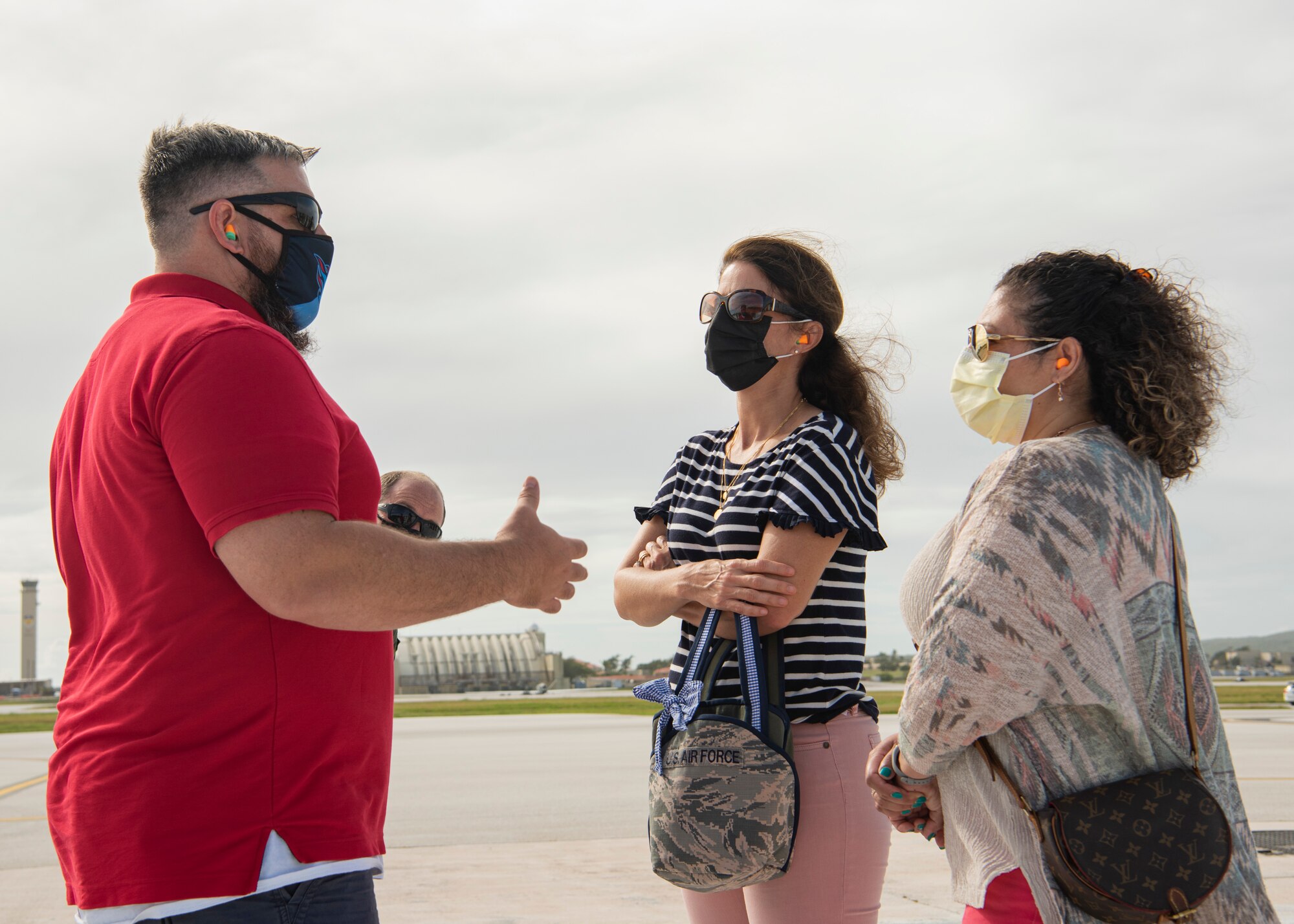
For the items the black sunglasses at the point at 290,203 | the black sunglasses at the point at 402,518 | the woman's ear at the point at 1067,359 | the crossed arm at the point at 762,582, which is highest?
the black sunglasses at the point at 290,203

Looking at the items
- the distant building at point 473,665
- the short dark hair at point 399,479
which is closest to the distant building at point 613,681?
the distant building at point 473,665

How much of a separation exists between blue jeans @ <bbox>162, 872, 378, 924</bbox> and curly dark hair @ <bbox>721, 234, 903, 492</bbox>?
6.74 ft

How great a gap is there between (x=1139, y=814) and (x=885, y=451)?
1537 mm

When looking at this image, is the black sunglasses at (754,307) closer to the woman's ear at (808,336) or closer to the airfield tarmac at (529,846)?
the woman's ear at (808,336)

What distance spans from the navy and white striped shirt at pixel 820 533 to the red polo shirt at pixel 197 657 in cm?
128

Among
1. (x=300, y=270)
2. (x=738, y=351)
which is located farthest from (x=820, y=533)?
(x=300, y=270)

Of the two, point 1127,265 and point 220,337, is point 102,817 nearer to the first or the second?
point 220,337

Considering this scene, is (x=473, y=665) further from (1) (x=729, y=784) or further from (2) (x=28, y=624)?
(1) (x=729, y=784)

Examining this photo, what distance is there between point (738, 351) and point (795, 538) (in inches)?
30.7

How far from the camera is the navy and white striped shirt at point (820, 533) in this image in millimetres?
2998

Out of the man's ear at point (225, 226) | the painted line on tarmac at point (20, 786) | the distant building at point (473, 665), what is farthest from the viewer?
the distant building at point (473, 665)

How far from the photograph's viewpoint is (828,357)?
3570 millimetres

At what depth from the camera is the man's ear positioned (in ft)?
8.18

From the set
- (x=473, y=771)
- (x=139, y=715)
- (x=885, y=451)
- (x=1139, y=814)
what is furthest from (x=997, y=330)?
(x=473, y=771)
